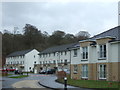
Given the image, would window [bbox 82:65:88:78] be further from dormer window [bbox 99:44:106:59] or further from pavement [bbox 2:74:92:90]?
pavement [bbox 2:74:92:90]

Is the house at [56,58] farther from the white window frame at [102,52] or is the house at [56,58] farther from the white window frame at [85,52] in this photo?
the white window frame at [102,52]

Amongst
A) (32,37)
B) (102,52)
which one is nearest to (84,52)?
(102,52)

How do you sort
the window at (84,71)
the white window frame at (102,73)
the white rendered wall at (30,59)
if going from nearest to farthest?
the white window frame at (102,73) → the window at (84,71) → the white rendered wall at (30,59)

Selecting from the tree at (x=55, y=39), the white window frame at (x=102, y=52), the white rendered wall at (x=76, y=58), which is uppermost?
the tree at (x=55, y=39)

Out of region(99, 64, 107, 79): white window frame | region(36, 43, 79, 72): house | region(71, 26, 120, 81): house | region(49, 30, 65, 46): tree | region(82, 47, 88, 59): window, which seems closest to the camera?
region(71, 26, 120, 81): house

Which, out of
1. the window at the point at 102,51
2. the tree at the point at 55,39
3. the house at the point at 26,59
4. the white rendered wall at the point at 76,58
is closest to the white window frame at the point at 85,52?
the white rendered wall at the point at 76,58

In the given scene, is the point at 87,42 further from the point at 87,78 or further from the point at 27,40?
the point at 27,40

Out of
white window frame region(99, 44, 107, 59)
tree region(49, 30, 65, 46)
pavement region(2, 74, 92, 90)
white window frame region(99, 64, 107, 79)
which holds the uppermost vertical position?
tree region(49, 30, 65, 46)

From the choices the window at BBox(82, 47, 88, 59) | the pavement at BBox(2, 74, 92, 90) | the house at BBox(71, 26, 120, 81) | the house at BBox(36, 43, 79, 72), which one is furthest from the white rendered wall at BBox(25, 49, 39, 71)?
the pavement at BBox(2, 74, 92, 90)

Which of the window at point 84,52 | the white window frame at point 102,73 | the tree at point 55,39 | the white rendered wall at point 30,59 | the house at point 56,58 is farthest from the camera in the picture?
the tree at point 55,39

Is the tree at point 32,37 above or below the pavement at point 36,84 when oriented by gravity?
above

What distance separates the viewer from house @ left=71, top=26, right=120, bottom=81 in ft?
99.3

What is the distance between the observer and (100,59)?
105 ft

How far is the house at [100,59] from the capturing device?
3028cm
